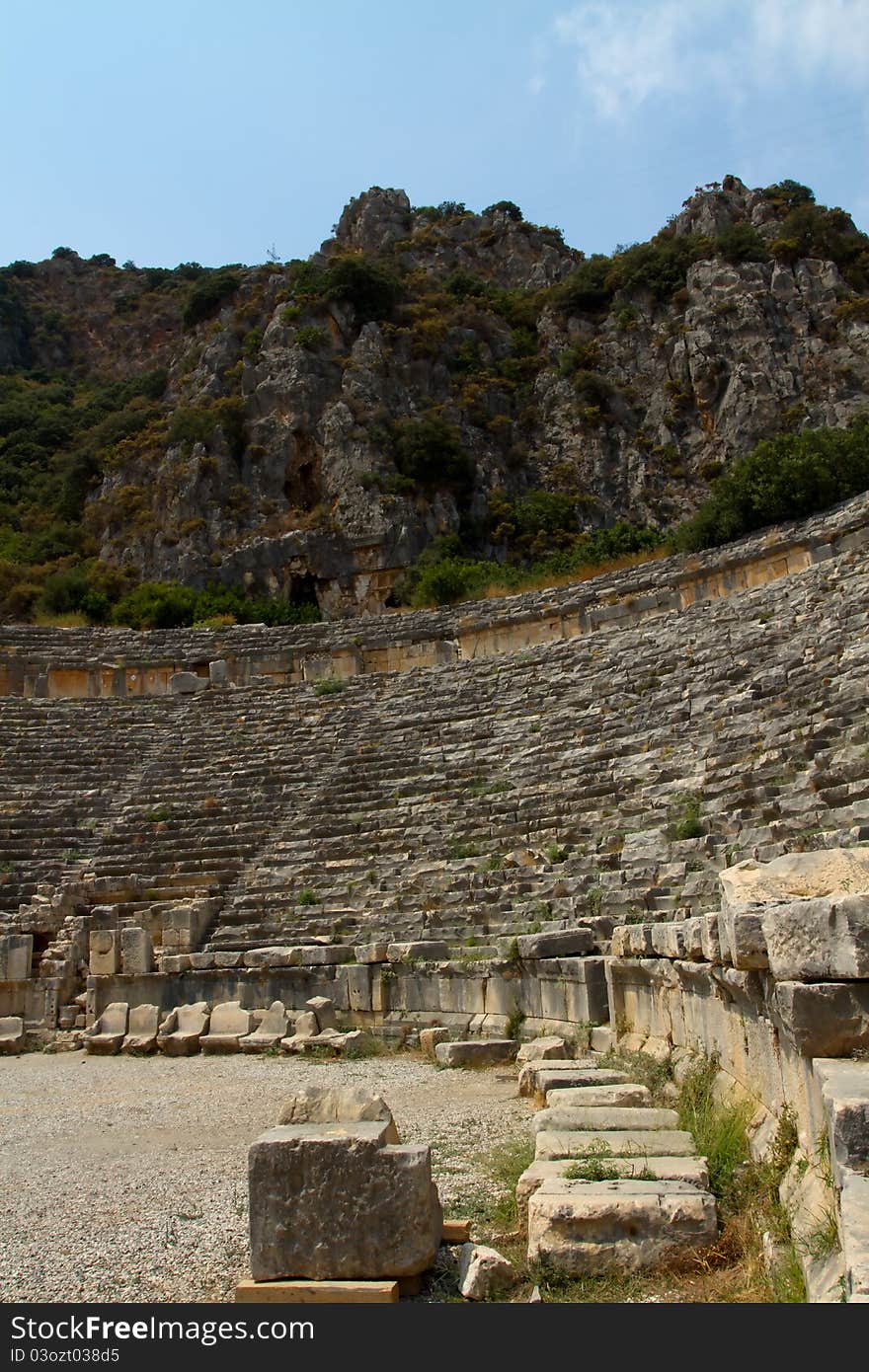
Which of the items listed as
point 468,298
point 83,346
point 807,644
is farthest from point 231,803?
point 83,346

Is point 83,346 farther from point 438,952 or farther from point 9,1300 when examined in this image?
point 9,1300

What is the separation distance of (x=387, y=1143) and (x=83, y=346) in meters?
56.5

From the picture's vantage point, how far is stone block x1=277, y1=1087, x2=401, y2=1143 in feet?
13.0

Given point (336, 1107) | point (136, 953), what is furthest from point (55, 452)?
point (336, 1107)

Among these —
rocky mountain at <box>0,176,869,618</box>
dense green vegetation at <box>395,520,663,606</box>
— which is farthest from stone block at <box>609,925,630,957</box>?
rocky mountain at <box>0,176,869,618</box>

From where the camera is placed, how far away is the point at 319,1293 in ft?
10.8

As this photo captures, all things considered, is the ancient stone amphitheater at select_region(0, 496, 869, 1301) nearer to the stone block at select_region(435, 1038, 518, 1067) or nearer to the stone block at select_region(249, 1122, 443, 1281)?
the stone block at select_region(435, 1038, 518, 1067)

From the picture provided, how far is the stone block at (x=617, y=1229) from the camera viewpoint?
3.35 meters

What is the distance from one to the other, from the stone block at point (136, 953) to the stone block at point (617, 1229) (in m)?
9.00

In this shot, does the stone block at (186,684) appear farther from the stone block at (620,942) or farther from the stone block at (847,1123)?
the stone block at (847,1123)

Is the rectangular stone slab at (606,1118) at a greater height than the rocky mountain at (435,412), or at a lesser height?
lesser

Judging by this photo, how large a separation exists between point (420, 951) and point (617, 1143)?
20.2ft

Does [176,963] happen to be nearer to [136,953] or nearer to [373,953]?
[136,953]

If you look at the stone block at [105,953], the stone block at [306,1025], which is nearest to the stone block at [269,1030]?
the stone block at [306,1025]
